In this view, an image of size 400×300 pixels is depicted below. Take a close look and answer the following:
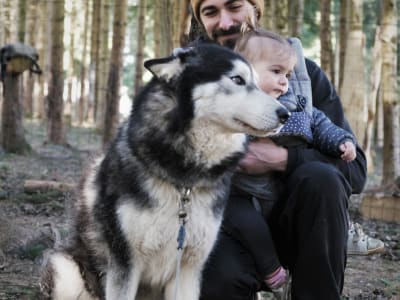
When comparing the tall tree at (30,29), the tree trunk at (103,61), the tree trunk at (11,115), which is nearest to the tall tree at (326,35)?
the tree trunk at (11,115)

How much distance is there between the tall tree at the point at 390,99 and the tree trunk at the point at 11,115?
5.96 m

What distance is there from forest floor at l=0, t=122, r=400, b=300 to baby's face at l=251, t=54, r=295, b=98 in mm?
1667

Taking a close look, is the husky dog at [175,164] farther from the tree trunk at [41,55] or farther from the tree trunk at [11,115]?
the tree trunk at [41,55]

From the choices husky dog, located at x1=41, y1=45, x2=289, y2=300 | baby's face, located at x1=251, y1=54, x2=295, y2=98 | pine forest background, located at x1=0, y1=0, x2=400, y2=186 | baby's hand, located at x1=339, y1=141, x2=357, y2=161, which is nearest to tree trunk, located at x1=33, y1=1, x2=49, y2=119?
→ pine forest background, located at x1=0, y1=0, x2=400, y2=186

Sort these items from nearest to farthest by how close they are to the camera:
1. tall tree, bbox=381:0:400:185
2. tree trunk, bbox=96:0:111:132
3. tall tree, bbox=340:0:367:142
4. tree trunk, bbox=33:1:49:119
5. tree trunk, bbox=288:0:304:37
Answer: tall tree, bbox=381:0:400:185, tall tree, bbox=340:0:367:142, tree trunk, bbox=288:0:304:37, tree trunk, bbox=96:0:111:132, tree trunk, bbox=33:1:49:119

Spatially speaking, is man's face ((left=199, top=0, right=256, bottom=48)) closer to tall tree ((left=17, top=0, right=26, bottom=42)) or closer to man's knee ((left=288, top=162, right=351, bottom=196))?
man's knee ((left=288, top=162, right=351, bottom=196))

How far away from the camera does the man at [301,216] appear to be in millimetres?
3525

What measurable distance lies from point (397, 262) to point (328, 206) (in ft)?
10.3

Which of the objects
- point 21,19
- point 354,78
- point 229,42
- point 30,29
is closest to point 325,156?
point 229,42

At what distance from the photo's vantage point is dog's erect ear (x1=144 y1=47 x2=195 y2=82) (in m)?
3.19

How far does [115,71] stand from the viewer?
1219 cm

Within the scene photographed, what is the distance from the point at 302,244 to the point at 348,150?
595 mm

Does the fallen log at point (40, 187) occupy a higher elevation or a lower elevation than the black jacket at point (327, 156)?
lower

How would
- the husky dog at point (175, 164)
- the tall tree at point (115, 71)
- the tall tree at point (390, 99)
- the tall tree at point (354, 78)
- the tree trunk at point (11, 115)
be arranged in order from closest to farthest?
the husky dog at point (175, 164), the tall tree at point (390, 99), the tree trunk at point (11, 115), the tall tree at point (354, 78), the tall tree at point (115, 71)
